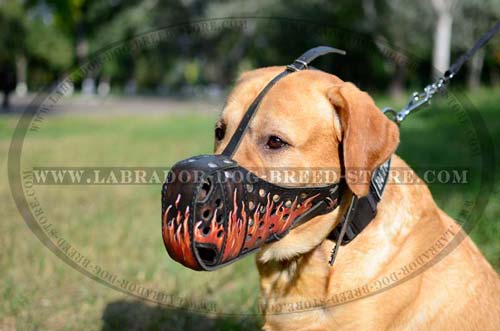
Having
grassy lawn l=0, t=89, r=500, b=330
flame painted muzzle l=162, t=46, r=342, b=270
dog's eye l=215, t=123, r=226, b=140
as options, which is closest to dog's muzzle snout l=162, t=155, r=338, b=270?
flame painted muzzle l=162, t=46, r=342, b=270

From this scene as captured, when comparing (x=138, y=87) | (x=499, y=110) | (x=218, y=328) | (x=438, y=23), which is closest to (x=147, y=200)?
(x=218, y=328)

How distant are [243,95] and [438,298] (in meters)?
1.40

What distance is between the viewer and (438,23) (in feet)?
72.0

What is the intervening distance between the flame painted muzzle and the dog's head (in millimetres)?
162

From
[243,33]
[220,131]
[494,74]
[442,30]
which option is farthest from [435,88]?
[494,74]

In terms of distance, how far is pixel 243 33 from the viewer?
3606cm

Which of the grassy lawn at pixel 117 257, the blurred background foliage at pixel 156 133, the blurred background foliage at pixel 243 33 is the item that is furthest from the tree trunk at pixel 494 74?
the grassy lawn at pixel 117 257

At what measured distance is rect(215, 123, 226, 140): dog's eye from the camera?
2666mm

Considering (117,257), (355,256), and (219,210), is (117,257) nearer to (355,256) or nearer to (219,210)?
(355,256)

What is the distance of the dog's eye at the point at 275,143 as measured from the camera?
2439mm

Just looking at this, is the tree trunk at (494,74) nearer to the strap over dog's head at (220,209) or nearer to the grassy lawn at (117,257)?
the grassy lawn at (117,257)

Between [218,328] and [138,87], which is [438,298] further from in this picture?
[138,87]

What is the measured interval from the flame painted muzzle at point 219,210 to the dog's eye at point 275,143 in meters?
0.18

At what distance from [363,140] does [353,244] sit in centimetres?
57
